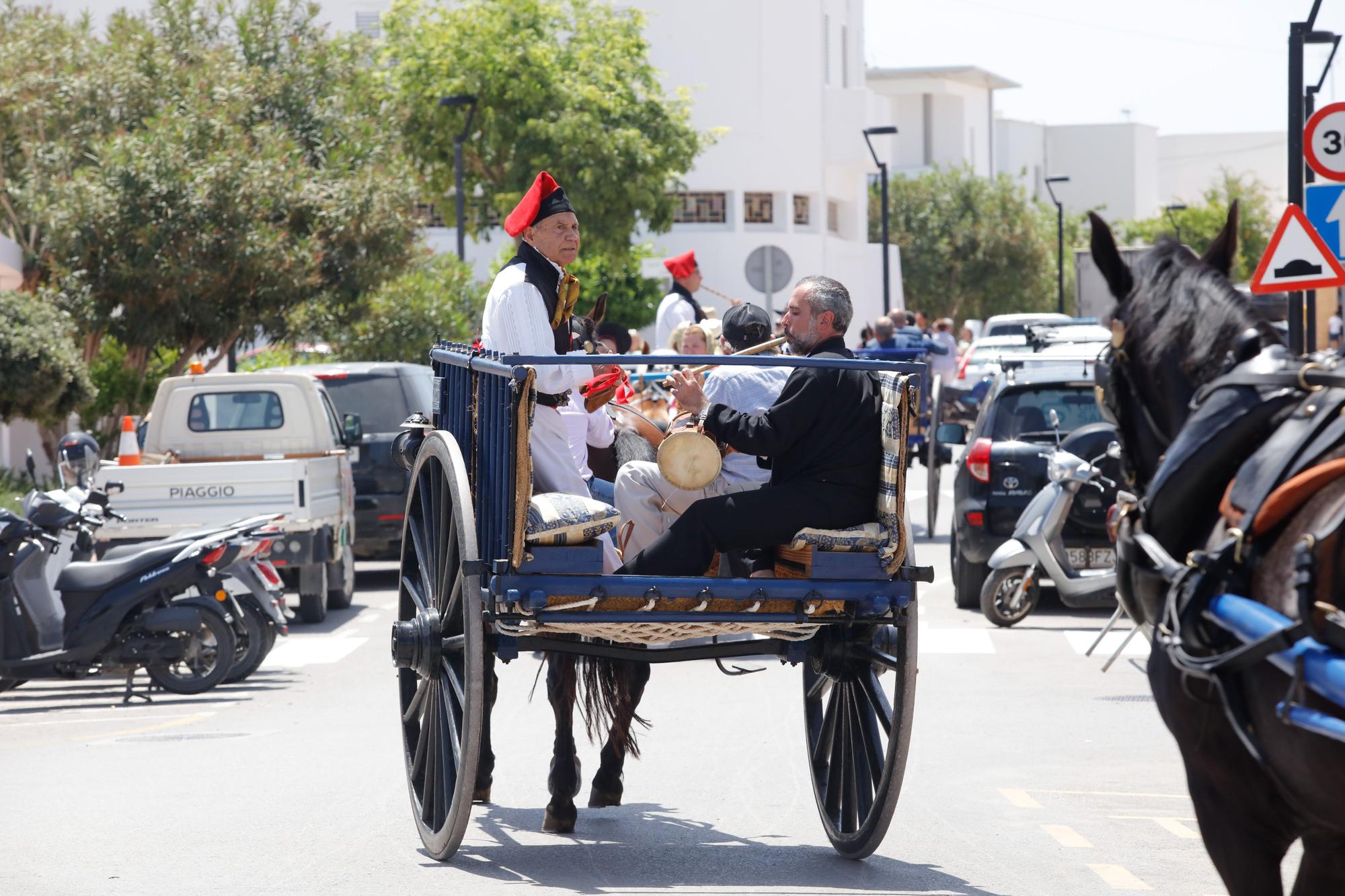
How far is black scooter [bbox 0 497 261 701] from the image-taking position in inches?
449

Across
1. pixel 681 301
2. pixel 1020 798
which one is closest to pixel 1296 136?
pixel 681 301

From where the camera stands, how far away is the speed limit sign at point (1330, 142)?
13695mm

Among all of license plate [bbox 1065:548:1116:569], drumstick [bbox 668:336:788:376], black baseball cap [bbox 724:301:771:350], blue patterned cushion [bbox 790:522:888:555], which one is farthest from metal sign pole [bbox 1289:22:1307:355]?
blue patterned cushion [bbox 790:522:888:555]

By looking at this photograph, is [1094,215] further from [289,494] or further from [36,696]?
[289,494]

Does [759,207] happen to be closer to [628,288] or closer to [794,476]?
[628,288]

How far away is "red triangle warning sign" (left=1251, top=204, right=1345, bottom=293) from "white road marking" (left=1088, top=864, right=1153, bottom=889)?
7624mm

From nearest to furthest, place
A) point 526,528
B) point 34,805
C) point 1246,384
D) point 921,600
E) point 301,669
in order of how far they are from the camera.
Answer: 1. point 1246,384
2. point 526,528
3. point 34,805
4. point 301,669
5. point 921,600

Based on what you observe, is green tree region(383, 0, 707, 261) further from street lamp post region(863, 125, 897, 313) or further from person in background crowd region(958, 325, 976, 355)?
person in background crowd region(958, 325, 976, 355)

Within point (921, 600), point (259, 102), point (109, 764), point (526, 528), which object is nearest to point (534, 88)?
point (259, 102)

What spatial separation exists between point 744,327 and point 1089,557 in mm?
5854

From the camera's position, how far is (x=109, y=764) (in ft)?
29.9

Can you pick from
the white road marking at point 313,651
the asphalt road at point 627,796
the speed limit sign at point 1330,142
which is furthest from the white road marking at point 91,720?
the speed limit sign at point 1330,142

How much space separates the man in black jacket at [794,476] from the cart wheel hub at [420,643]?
0.73 m

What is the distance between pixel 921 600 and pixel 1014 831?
8723 millimetres
